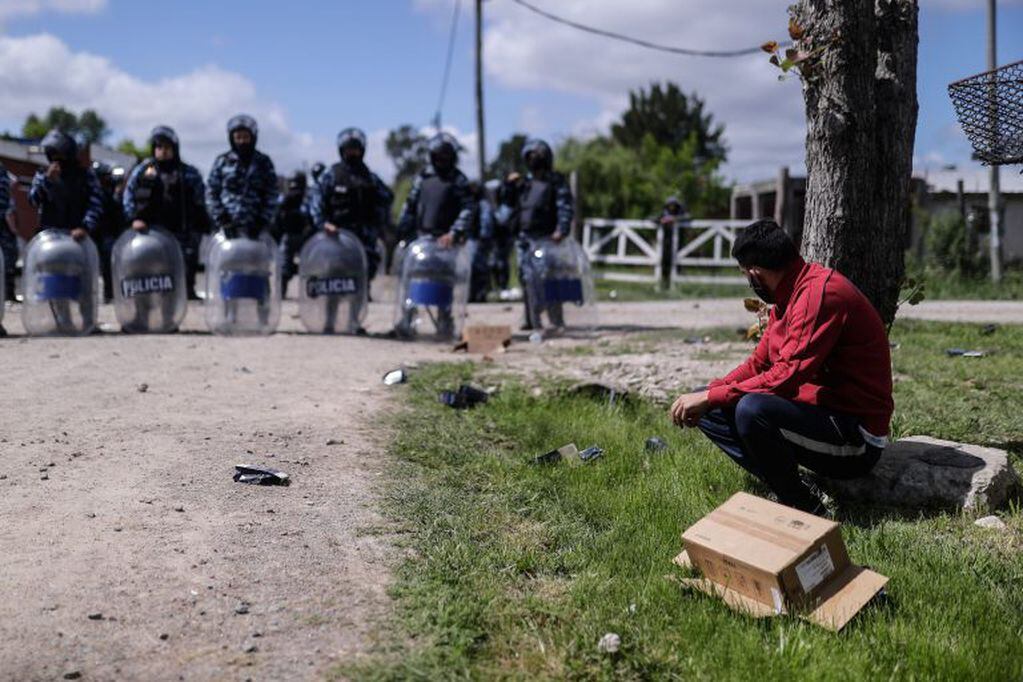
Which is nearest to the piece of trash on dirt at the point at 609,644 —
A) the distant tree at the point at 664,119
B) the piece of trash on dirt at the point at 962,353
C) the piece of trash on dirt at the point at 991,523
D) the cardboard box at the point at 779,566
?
the cardboard box at the point at 779,566

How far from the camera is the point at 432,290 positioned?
11.7 metres

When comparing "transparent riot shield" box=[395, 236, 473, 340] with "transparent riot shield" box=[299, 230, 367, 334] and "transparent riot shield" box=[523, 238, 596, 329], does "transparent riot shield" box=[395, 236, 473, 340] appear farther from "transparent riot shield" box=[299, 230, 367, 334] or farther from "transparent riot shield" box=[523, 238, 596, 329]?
"transparent riot shield" box=[523, 238, 596, 329]

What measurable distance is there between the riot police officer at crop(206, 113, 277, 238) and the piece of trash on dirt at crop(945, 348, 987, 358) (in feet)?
23.3

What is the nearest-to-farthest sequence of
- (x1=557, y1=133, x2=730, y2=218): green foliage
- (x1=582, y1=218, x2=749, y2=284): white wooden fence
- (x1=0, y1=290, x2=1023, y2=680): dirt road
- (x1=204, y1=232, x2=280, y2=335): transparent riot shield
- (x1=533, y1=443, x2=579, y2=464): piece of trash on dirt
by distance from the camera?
(x1=0, y1=290, x2=1023, y2=680): dirt road, (x1=533, y1=443, x2=579, y2=464): piece of trash on dirt, (x1=204, y1=232, x2=280, y2=335): transparent riot shield, (x1=582, y1=218, x2=749, y2=284): white wooden fence, (x1=557, y1=133, x2=730, y2=218): green foliage

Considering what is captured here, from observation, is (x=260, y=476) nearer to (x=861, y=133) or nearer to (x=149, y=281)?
(x=861, y=133)

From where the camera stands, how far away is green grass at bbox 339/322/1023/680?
11.6 ft

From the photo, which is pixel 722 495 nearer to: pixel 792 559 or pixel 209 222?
pixel 792 559

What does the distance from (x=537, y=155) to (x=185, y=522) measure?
27.5 feet

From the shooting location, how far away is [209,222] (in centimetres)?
1270

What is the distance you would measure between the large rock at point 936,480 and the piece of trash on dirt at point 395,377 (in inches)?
166

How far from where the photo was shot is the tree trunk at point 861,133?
5566mm

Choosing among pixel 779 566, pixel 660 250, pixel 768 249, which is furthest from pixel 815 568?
pixel 660 250

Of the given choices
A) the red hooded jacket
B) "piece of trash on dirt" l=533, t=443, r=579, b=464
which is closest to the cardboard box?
the red hooded jacket

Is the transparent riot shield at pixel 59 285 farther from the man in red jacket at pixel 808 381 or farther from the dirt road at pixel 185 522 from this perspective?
the man in red jacket at pixel 808 381
